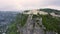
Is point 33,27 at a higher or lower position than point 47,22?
lower

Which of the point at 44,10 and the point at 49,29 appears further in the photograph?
the point at 44,10

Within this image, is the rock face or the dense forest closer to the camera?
the rock face

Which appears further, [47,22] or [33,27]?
[47,22]

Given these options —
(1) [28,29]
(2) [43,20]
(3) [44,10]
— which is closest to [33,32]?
(1) [28,29]

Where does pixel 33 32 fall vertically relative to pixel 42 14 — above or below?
below

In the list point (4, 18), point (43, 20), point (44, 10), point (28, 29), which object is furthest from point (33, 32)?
point (4, 18)

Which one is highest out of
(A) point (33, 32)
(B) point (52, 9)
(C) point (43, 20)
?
(B) point (52, 9)

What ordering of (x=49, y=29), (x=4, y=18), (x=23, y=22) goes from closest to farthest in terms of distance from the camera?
(x=49, y=29) → (x=23, y=22) → (x=4, y=18)

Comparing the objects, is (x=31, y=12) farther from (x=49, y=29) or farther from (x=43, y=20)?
(x=49, y=29)

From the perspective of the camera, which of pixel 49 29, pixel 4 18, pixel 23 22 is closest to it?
pixel 49 29

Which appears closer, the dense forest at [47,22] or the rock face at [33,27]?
the rock face at [33,27]
